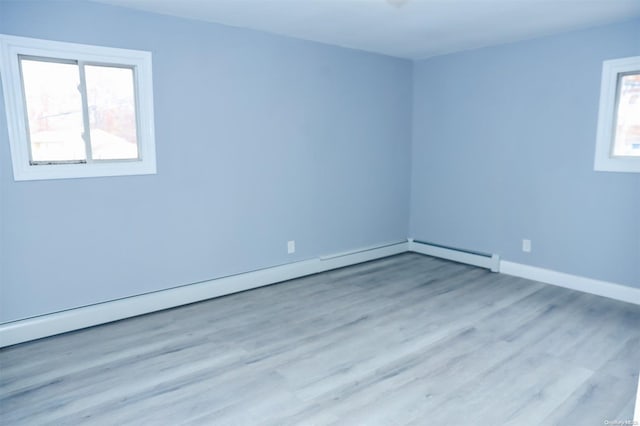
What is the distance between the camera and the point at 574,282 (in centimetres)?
385

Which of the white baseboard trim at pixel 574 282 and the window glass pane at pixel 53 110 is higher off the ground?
the window glass pane at pixel 53 110

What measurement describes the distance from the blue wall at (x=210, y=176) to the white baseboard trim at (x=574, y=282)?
1577 millimetres

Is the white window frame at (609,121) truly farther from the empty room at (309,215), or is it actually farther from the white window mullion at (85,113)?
the white window mullion at (85,113)

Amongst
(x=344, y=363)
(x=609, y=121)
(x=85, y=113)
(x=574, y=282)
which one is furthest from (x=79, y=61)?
(x=574, y=282)

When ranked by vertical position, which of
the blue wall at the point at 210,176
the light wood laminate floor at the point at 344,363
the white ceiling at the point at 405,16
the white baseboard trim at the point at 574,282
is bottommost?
the light wood laminate floor at the point at 344,363

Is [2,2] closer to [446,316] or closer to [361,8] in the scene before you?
[361,8]

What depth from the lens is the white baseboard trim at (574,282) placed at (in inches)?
139

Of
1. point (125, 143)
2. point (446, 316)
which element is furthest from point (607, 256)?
point (125, 143)

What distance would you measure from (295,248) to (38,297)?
7.26ft

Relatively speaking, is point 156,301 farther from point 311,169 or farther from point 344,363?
point 311,169

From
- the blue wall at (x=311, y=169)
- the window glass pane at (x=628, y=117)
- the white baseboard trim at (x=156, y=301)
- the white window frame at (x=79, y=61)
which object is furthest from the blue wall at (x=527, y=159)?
the white window frame at (x=79, y=61)

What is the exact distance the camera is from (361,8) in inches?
121

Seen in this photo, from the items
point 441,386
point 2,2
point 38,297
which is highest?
point 2,2

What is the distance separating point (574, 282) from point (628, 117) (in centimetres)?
154
